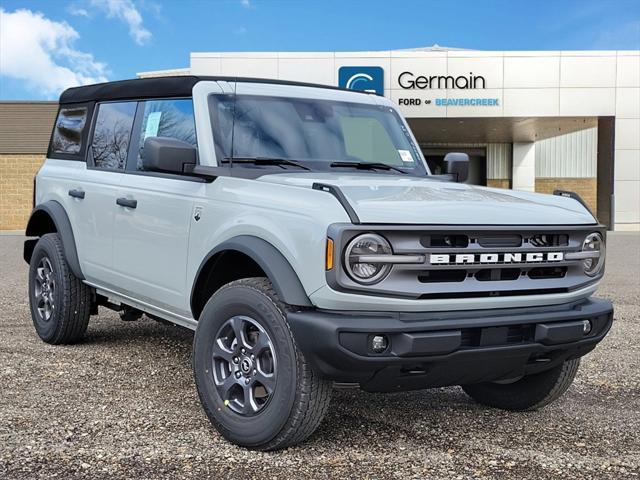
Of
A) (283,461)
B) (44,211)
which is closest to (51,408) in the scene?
(283,461)

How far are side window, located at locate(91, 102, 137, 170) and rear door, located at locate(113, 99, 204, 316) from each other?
0.15 metres

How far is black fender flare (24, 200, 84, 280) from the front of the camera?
571cm

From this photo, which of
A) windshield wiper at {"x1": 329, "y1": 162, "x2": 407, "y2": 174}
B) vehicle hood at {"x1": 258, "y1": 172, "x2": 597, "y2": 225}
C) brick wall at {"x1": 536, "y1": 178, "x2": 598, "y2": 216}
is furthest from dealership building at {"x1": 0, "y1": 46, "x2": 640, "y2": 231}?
vehicle hood at {"x1": 258, "y1": 172, "x2": 597, "y2": 225}

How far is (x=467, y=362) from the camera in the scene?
3.41 metres

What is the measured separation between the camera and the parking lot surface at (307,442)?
11.6 ft

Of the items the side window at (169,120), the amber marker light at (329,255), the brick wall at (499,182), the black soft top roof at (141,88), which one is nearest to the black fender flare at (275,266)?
the amber marker light at (329,255)

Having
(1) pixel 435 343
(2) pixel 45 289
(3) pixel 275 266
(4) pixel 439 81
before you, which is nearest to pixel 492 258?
(1) pixel 435 343

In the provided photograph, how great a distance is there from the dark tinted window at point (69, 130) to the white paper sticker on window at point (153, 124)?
3.72ft

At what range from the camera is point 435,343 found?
3.26 meters

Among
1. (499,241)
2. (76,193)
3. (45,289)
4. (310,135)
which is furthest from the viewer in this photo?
(45,289)

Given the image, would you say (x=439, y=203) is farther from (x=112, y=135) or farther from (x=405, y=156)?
(x=112, y=135)

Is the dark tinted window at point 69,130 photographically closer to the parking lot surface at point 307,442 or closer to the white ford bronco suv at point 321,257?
the white ford bronco suv at point 321,257

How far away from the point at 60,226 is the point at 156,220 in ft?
5.23

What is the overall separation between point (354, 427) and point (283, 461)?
65cm
